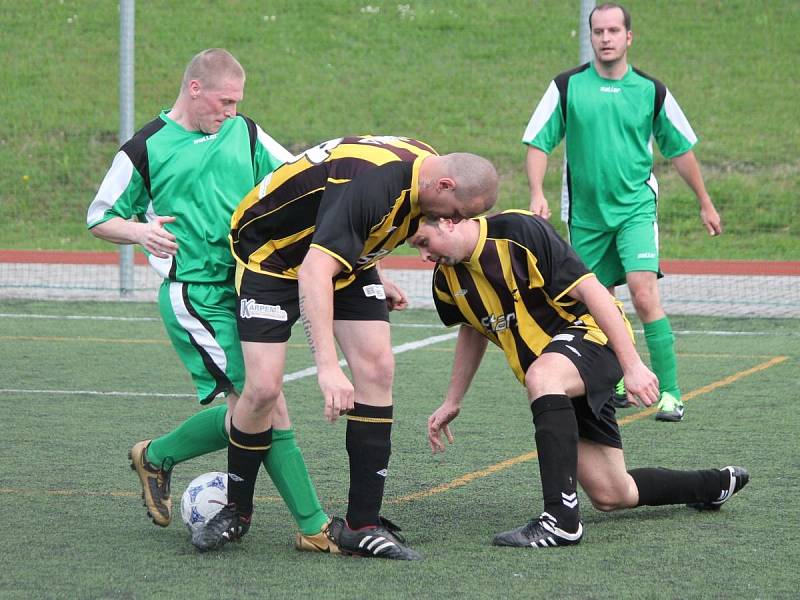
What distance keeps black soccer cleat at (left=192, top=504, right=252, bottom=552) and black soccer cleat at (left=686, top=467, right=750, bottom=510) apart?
1662 millimetres

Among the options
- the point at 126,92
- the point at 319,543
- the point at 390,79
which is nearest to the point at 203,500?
the point at 319,543

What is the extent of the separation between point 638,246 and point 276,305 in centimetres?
328

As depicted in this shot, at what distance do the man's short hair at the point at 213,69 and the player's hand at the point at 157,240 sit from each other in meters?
0.52

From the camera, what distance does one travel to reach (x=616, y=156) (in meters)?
7.45

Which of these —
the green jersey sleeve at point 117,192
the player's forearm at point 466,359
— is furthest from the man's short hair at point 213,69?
the player's forearm at point 466,359

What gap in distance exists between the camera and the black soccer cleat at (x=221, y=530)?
4461 millimetres

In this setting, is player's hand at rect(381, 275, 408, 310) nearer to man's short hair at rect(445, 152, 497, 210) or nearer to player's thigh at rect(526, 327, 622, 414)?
player's thigh at rect(526, 327, 622, 414)

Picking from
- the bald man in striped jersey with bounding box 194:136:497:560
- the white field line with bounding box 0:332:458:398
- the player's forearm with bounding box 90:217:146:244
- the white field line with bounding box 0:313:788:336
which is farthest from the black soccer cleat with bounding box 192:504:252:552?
the white field line with bounding box 0:313:788:336

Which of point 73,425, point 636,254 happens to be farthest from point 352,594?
point 636,254

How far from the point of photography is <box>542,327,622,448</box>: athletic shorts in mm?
4680

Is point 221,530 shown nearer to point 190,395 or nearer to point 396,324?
point 190,395

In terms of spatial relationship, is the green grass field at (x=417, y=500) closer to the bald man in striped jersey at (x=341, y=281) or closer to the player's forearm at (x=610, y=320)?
the bald man in striped jersey at (x=341, y=281)

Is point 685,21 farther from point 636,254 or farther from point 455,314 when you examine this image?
point 455,314

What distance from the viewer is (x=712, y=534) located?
466 cm
